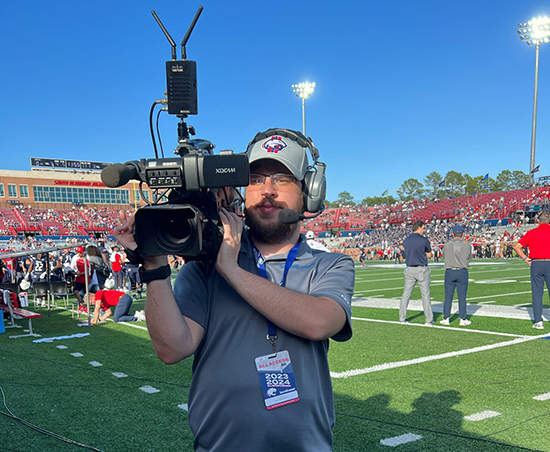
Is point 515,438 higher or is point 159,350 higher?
point 159,350

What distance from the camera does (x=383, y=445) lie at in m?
3.47

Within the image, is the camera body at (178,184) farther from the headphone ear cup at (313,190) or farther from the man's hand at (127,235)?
the headphone ear cup at (313,190)

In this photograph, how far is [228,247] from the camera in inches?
56.7

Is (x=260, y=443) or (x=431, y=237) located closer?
(x=260, y=443)

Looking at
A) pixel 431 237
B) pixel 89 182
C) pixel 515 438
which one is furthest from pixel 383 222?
pixel 515 438

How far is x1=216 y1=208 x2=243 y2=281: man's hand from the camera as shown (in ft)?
4.67

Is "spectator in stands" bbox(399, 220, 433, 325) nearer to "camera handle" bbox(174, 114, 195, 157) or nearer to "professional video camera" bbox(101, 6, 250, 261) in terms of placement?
"camera handle" bbox(174, 114, 195, 157)

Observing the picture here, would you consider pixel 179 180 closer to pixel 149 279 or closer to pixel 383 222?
pixel 149 279

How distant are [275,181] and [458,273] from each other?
25.0 ft

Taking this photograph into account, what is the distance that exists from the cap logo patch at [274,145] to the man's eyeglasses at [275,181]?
0.09 meters

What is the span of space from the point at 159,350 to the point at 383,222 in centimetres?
6360

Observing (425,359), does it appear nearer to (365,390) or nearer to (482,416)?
(365,390)

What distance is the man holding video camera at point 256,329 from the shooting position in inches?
55.7

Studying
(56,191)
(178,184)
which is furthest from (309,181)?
(56,191)
